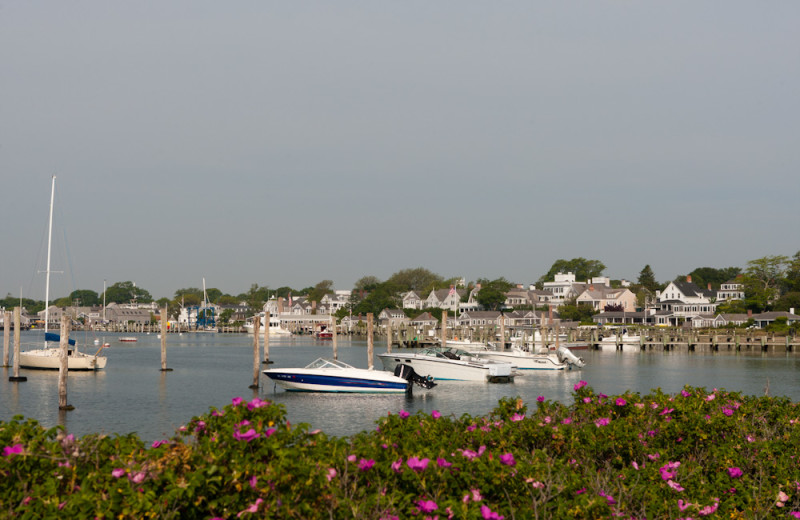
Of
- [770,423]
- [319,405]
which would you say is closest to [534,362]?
[319,405]

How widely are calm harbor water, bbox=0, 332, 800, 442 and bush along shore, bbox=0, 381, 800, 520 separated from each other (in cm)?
1762

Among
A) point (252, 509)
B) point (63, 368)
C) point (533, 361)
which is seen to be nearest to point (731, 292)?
point (533, 361)

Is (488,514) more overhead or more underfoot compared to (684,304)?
more underfoot

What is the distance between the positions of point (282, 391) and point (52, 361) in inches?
840

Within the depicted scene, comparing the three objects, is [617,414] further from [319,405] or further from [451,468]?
[319,405]

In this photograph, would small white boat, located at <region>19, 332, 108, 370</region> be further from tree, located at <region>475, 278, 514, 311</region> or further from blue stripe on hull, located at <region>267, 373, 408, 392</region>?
tree, located at <region>475, 278, 514, 311</region>

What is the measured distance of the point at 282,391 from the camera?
43500mm

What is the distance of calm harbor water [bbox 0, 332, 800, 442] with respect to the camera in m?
33.2

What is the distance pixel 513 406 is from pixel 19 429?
7.89 metres

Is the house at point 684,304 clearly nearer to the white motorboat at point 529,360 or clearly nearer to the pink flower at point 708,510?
the white motorboat at point 529,360

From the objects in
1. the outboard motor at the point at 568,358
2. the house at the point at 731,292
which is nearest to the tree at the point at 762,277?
the house at the point at 731,292

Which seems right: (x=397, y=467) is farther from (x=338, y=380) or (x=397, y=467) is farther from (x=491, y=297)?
(x=491, y=297)

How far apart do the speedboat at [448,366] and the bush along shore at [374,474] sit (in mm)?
36348

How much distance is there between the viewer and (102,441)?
870 cm
